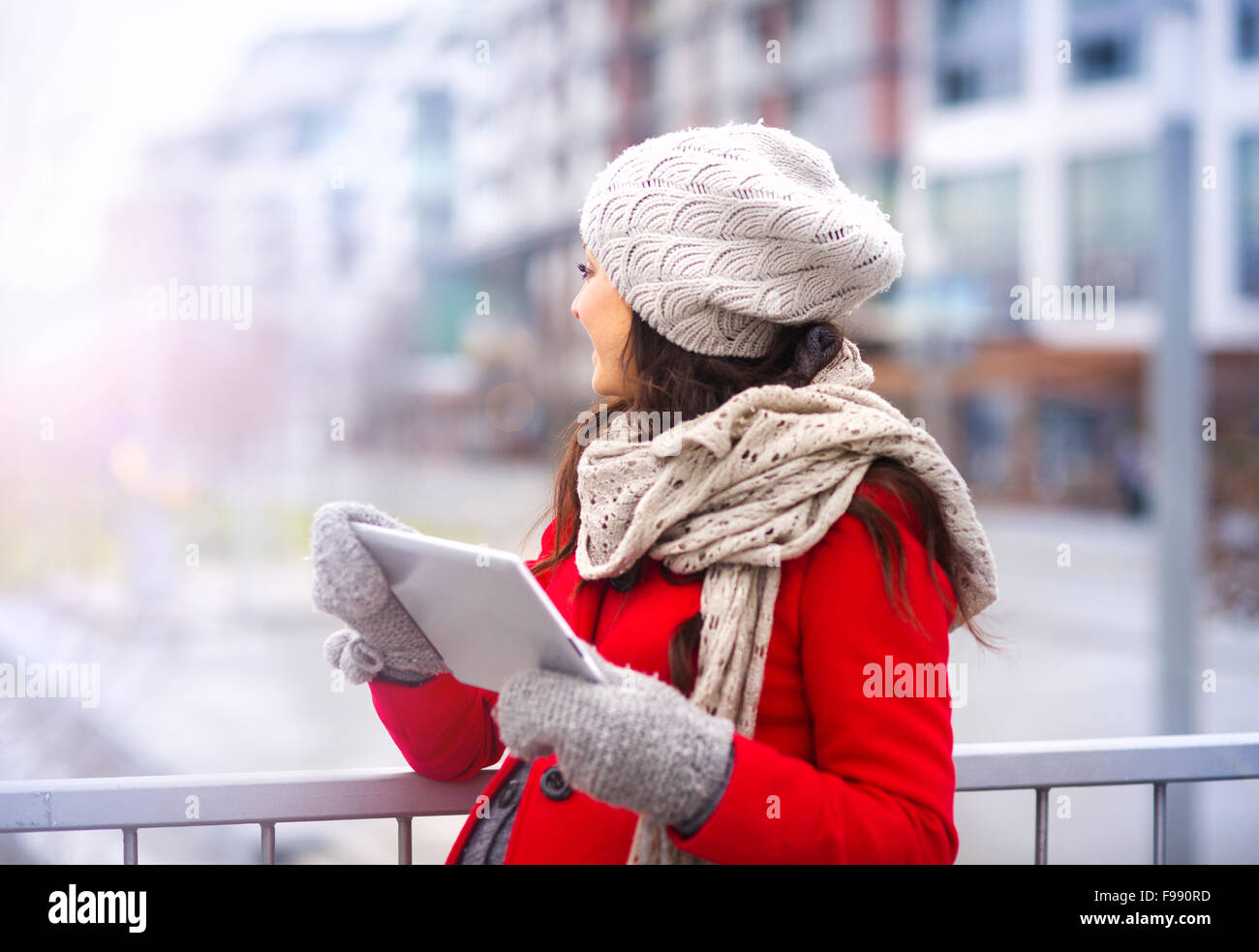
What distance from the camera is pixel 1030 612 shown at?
11328mm

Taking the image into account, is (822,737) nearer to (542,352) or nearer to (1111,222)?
(1111,222)

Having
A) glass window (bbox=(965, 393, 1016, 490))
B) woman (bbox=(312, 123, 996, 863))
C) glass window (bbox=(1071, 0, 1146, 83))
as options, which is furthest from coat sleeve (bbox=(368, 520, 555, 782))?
glass window (bbox=(1071, 0, 1146, 83))

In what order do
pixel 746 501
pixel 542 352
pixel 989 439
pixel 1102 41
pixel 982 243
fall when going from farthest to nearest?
pixel 542 352
pixel 989 439
pixel 982 243
pixel 1102 41
pixel 746 501

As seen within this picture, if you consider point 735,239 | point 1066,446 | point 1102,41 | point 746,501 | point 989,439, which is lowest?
point 746,501

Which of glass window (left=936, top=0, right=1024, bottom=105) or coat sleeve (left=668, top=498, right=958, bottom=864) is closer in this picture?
coat sleeve (left=668, top=498, right=958, bottom=864)

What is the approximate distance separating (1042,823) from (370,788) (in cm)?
104

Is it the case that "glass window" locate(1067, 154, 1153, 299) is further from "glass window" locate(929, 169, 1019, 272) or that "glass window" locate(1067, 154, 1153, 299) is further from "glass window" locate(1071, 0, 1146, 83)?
"glass window" locate(1071, 0, 1146, 83)

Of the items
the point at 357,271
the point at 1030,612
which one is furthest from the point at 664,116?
the point at 1030,612

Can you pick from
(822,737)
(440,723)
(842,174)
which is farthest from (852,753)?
(842,174)

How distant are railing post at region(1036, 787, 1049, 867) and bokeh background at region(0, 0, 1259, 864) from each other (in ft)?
0.77

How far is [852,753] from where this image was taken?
1.27 meters

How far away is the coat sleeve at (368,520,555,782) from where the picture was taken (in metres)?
A: 1.58

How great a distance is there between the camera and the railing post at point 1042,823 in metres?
1.77

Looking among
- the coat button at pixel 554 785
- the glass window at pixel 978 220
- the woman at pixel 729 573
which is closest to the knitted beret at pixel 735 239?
the woman at pixel 729 573
